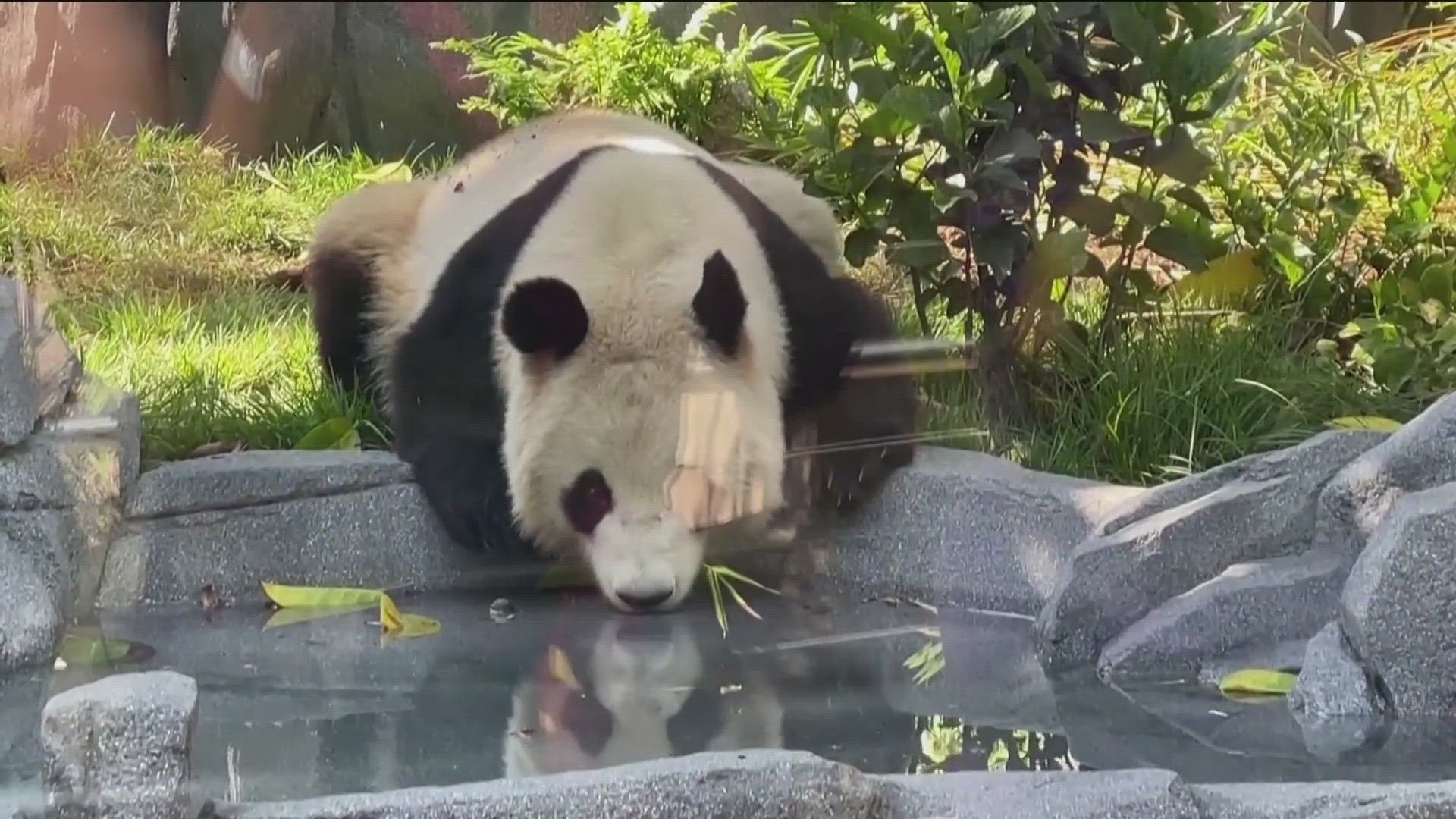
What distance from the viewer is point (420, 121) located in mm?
3703

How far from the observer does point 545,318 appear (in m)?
3.70

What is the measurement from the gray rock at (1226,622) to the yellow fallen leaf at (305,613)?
66.5 inches

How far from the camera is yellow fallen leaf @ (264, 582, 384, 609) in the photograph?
3.92 m

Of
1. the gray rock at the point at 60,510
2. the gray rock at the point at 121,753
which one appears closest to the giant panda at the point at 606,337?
the gray rock at the point at 60,510

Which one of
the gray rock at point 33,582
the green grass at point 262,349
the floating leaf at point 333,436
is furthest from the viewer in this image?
the floating leaf at point 333,436

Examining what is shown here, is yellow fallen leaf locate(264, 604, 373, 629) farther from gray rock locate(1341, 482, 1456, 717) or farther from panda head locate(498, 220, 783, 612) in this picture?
gray rock locate(1341, 482, 1456, 717)

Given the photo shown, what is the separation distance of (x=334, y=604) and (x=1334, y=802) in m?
2.31

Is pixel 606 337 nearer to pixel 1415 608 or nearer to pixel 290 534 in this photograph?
pixel 290 534

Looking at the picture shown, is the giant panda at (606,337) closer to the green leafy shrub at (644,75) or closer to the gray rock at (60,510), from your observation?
the green leafy shrub at (644,75)

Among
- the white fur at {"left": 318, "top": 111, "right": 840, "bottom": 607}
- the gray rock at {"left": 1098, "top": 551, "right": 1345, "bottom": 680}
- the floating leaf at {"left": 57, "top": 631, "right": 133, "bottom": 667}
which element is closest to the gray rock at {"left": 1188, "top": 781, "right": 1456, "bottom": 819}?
the gray rock at {"left": 1098, "top": 551, "right": 1345, "bottom": 680}

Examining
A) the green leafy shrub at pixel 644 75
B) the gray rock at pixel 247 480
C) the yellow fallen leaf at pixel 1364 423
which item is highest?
the green leafy shrub at pixel 644 75

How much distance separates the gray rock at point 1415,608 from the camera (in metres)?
2.99

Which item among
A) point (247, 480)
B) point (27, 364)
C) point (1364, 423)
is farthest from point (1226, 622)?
point (27, 364)

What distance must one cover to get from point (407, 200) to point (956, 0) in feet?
5.92
